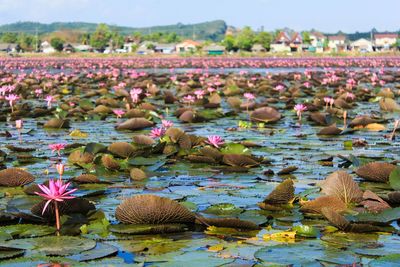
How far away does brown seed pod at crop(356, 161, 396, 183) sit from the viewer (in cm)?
358

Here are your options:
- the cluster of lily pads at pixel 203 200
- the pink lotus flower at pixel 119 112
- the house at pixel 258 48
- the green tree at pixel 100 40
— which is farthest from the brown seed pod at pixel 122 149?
the green tree at pixel 100 40

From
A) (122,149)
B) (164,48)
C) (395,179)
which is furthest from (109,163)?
(164,48)

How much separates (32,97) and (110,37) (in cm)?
10983

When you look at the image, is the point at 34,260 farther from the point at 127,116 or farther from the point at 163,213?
the point at 127,116

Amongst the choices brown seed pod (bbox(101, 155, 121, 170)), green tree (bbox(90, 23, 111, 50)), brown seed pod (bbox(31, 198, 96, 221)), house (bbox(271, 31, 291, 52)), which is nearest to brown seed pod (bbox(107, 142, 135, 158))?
brown seed pod (bbox(101, 155, 121, 170))

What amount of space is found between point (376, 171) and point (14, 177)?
2.15m

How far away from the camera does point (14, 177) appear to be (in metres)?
3.54

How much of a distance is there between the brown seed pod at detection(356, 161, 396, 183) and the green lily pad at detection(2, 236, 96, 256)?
72.7 inches

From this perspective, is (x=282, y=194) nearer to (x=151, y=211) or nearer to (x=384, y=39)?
(x=151, y=211)

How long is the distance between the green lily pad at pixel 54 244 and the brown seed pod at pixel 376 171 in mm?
1847

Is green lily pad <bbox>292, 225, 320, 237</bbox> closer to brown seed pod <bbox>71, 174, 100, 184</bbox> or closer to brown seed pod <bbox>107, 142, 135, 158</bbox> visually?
brown seed pod <bbox>71, 174, 100, 184</bbox>

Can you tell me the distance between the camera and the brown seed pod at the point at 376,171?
3.58 meters

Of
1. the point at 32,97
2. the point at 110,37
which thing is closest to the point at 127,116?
the point at 32,97

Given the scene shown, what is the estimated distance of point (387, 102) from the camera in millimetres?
8633
